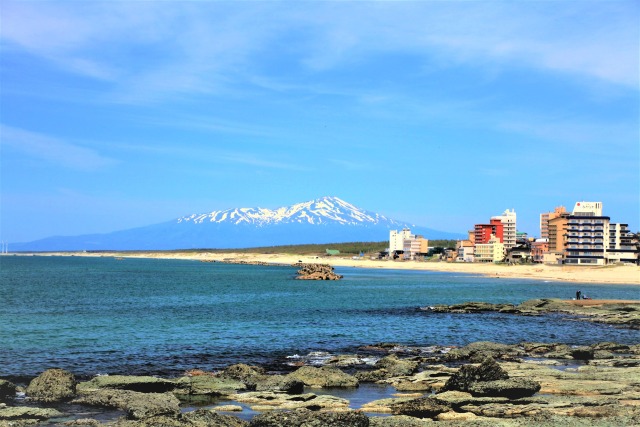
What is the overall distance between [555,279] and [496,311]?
76849 mm

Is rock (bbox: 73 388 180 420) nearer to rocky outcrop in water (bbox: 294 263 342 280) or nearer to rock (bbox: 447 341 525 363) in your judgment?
rock (bbox: 447 341 525 363)

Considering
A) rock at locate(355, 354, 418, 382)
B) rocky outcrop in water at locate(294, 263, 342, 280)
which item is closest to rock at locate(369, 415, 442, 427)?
rock at locate(355, 354, 418, 382)

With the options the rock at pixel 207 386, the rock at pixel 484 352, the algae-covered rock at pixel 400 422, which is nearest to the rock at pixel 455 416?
the algae-covered rock at pixel 400 422

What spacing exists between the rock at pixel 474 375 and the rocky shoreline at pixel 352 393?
41 millimetres

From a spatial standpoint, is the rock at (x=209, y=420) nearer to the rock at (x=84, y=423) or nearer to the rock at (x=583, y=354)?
the rock at (x=84, y=423)

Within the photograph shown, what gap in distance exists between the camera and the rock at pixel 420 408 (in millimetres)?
22594

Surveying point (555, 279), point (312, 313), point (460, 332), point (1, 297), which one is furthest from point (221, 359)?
point (555, 279)

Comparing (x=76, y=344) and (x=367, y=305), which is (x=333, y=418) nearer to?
(x=76, y=344)

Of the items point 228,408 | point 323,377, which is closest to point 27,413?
point 228,408

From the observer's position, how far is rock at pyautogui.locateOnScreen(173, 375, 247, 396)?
26.5 metres

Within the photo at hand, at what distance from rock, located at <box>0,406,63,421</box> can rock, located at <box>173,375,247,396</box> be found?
508 cm

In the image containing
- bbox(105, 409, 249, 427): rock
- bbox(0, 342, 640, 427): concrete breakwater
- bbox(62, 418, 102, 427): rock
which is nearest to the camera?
bbox(105, 409, 249, 427): rock

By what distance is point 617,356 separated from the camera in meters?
35.9

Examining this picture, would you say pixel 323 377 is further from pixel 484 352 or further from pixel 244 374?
pixel 484 352
